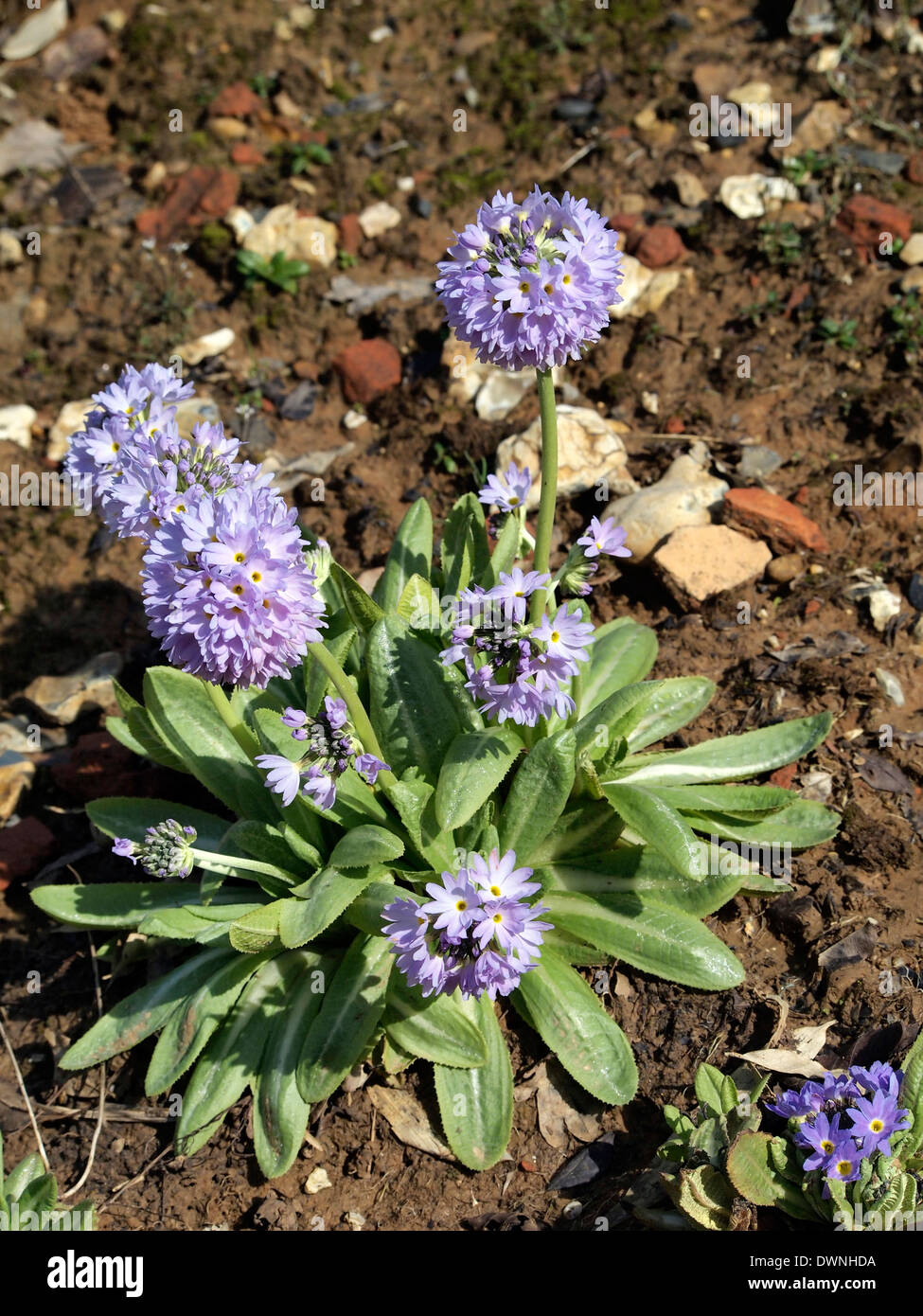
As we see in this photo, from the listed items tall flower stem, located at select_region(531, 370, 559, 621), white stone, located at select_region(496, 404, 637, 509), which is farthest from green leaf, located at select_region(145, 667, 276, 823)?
white stone, located at select_region(496, 404, 637, 509)

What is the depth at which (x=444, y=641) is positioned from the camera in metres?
4.91

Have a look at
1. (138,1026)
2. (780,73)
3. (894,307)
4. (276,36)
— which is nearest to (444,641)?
(138,1026)

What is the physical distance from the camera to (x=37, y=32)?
383 inches

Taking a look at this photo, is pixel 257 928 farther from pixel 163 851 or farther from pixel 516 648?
pixel 516 648

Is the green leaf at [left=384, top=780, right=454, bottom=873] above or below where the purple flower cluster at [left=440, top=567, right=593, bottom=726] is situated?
below

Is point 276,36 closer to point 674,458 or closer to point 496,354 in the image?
point 674,458

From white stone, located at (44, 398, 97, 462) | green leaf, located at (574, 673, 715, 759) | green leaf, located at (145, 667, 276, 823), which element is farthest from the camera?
white stone, located at (44, 398, 97, 462)

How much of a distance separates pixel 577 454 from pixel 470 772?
2865 millimetres

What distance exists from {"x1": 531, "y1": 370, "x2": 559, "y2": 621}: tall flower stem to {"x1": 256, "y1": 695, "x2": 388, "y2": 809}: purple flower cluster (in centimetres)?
87

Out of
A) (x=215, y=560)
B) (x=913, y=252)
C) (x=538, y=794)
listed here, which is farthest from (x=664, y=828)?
(x=913, y=252)

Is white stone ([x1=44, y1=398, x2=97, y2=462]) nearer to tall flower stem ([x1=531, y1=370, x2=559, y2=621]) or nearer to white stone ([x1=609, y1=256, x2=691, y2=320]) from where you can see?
white stone ([x1=609, y1=256, x2=691, y2=320])

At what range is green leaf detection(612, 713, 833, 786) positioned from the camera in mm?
5258

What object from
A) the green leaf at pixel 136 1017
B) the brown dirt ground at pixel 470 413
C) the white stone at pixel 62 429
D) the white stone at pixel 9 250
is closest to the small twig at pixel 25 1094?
the brown dirt ground at pixel 470 413

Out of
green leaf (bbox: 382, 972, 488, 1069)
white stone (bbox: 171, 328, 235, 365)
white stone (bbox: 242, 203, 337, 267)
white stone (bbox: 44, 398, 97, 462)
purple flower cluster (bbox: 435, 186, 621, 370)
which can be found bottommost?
green leaf (bbox: 382, 972, 488, 1069)
